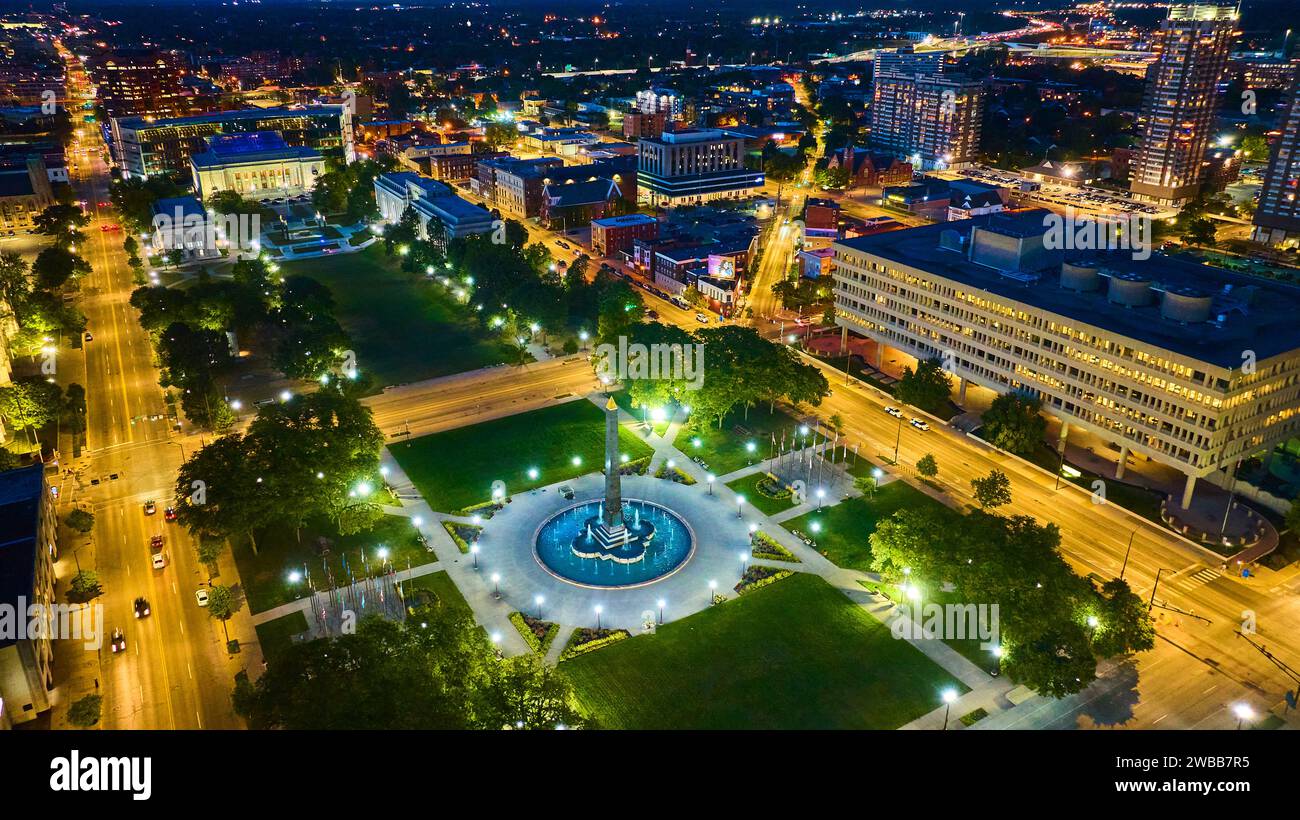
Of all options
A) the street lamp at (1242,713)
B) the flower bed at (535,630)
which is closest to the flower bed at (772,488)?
the flower bed at (535,630)

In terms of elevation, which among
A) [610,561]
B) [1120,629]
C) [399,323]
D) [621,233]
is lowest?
[610,561]

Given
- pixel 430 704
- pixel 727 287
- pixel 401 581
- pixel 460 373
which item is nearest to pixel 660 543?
pixel 401 581

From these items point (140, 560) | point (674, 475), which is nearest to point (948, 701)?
point (674, 475)

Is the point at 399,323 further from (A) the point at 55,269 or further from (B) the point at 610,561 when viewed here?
(B) the point at 610,561

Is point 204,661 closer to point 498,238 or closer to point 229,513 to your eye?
point 229,513
